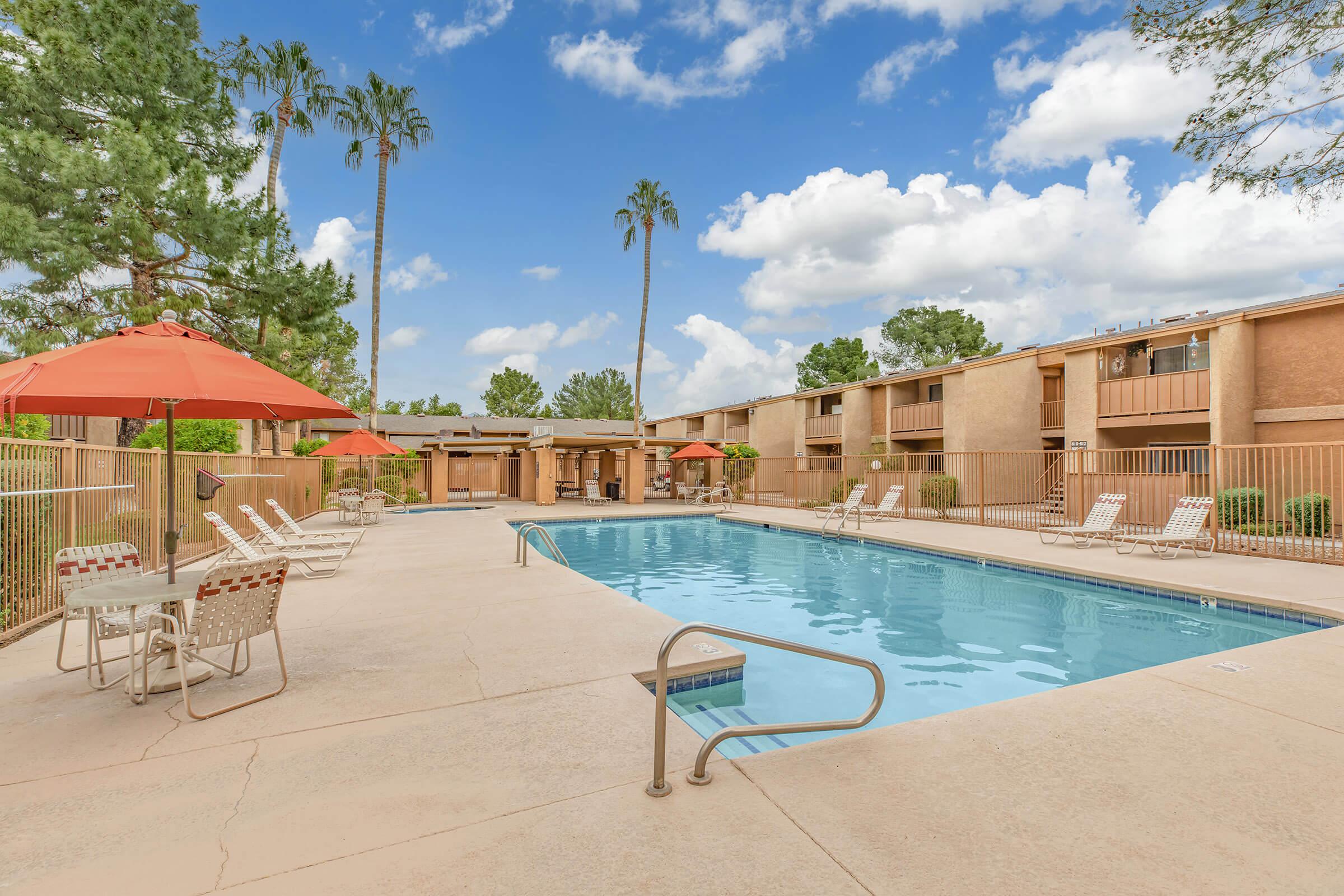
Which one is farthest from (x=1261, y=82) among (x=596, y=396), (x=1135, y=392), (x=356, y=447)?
(x=596, y=396)

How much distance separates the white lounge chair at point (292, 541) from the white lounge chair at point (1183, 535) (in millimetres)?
12238

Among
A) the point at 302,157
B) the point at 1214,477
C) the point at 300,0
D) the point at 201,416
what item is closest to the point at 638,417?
the point at 302,157

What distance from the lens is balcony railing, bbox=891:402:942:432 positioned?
22516mm

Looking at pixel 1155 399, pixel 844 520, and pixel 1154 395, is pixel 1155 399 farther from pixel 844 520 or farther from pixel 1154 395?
pixel 844 520

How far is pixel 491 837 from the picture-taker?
2.47 metres

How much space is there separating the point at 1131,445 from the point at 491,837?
2161cm

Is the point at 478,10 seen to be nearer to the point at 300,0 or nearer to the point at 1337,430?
the point at 300,0

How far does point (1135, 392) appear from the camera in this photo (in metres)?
17.2

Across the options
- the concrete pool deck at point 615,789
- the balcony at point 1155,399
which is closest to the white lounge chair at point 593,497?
the balcony at point 1155,399

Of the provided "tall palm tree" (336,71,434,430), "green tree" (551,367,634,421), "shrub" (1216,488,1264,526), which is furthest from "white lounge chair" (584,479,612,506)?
"green tree" (551,367,634,421)

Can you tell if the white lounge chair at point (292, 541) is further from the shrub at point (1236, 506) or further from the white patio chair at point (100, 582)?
the shrub at point (1236, 506)

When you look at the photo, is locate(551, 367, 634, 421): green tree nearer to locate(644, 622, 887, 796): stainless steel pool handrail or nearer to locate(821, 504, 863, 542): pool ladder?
locate(821, 504, 863, 542): pool ladder

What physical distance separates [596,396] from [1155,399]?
2257 inches

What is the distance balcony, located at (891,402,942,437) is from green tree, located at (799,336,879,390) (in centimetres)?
2810
